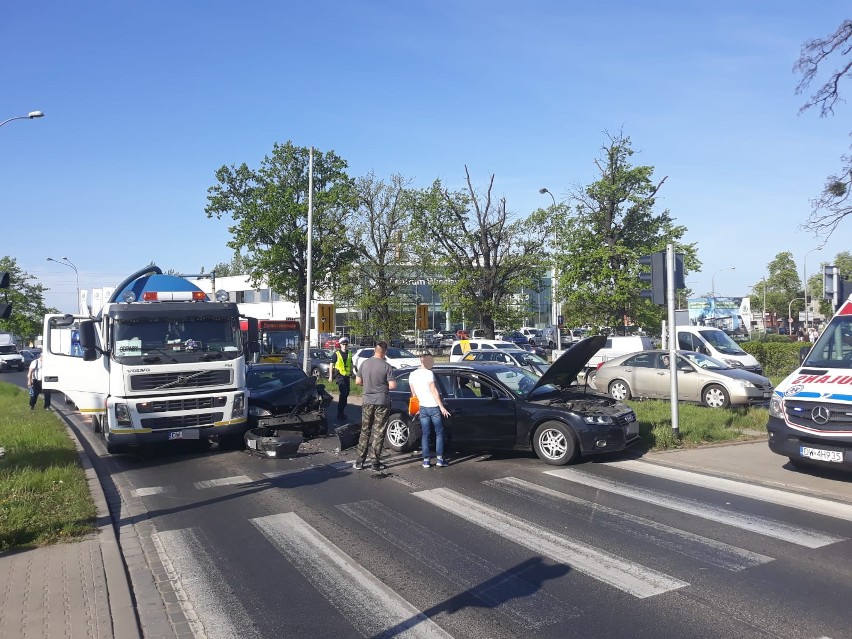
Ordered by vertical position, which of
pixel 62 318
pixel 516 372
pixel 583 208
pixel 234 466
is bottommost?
pixel 234 466

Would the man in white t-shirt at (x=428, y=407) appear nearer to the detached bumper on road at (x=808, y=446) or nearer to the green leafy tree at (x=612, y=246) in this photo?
the detached bumper on road at (x=808, y=446)

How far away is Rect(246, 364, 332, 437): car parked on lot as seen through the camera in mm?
12875

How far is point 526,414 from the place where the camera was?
10883mm

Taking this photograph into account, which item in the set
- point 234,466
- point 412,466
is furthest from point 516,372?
point 234,466

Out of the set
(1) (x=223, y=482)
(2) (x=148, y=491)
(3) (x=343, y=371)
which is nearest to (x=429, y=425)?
(1) (x=223, y=482)

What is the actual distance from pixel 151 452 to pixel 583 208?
25.5 meters

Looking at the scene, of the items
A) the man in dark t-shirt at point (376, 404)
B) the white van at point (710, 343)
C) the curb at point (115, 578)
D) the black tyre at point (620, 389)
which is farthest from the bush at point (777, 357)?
the curb at point (115, 578)

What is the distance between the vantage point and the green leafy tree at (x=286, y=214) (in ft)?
148

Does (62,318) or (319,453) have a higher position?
(62,318)

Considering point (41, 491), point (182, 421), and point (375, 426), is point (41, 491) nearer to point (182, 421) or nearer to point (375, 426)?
point (182, 421)

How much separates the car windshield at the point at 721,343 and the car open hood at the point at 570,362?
13744 millimetres

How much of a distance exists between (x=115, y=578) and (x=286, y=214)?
140ft

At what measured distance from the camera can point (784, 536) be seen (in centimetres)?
689

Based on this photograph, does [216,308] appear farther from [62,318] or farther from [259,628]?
[259,628]
